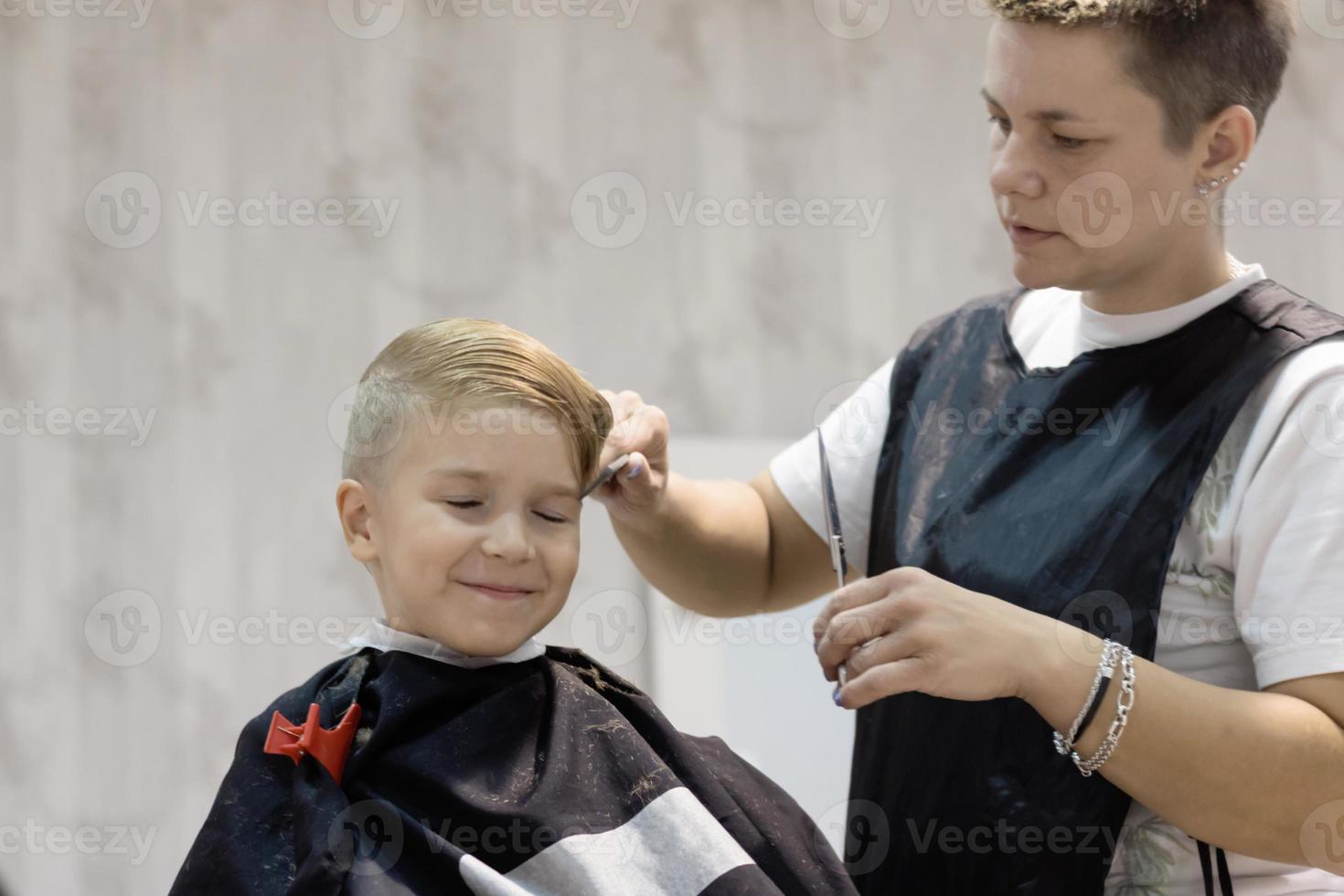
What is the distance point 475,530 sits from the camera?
4.55 ft

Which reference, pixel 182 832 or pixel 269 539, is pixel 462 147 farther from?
pixel 182 832

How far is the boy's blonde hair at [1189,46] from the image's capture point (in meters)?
1.52

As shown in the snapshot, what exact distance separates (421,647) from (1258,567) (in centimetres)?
88

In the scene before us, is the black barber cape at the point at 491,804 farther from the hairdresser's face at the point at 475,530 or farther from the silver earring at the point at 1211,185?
the silver earring at the point at 1211,185

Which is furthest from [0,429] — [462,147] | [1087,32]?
[1087,32]

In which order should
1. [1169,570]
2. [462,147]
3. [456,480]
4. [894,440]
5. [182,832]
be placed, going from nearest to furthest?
1. [456,480]
2. [1169,570]
3. [894,440]
4. [182,832]
5. [462,147]

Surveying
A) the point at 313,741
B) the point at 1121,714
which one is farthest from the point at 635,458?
the point at 1121,714

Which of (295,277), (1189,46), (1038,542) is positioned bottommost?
(1038,542)

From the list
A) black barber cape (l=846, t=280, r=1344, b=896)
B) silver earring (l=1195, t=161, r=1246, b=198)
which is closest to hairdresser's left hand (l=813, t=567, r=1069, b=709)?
black barber cape (l=846, t=280, r=1344, b=896)

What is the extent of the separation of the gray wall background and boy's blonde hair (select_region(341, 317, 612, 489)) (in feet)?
5.01

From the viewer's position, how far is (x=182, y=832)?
9.28 feet

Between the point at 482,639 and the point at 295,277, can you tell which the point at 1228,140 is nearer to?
the point at 482,639

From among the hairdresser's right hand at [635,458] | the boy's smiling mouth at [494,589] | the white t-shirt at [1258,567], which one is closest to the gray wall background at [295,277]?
the hairdresser's right hand at [635,458]

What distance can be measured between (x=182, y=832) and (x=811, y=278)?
187 cm
